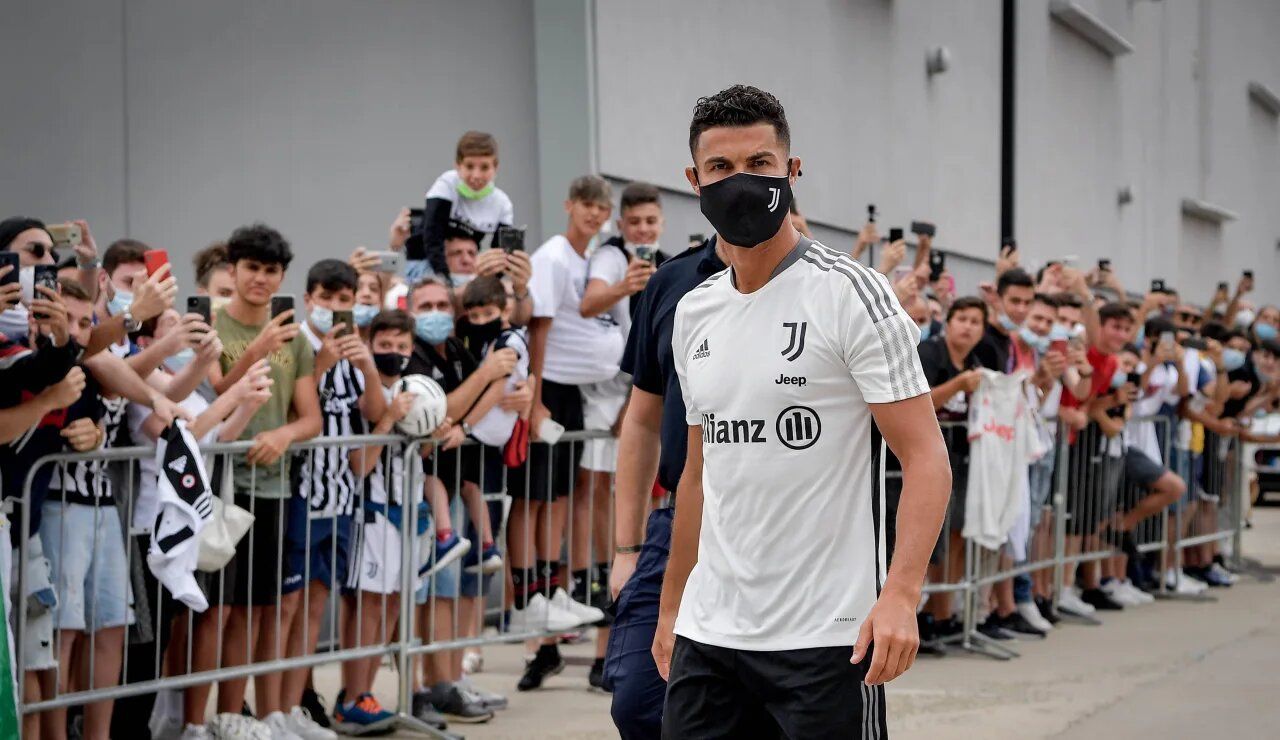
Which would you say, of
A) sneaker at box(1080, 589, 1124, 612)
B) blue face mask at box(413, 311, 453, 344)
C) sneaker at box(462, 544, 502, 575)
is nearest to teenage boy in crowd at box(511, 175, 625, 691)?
sneaker at box(462, 544, 502, 575)

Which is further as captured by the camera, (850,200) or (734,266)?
(850,200)

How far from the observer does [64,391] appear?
5812 millimetres

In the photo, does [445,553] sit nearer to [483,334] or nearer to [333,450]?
[333,450]

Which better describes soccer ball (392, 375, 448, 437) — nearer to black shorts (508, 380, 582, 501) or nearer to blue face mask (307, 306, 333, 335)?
blue face mask (307, 306, 333, 335)

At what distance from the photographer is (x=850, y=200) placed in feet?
52.6

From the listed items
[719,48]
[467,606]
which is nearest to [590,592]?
[467,606]

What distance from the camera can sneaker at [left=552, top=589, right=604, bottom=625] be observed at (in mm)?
8391

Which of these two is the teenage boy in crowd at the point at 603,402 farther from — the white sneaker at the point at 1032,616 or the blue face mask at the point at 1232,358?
the blue face mask at the point at 1232,358

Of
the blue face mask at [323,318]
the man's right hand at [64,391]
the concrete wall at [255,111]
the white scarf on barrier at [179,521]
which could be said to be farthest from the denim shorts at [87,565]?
the concrete wall at [255,111]

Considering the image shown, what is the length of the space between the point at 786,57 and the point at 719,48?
59.2 inches

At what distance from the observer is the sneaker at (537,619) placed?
8.32 metres

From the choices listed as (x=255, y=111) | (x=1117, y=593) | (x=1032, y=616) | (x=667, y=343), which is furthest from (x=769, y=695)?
(x=1117, y=593)

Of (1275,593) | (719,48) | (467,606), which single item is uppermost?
(719,48)

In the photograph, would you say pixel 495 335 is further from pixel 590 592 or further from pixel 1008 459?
pixel 1008 459
